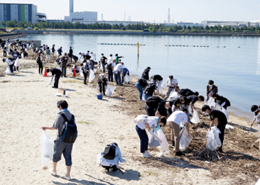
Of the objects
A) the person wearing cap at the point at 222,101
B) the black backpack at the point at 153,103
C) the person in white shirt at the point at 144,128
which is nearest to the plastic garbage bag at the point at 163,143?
the person in white shirt at the point at 144,128

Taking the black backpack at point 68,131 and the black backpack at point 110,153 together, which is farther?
the black backpack at point 110,153

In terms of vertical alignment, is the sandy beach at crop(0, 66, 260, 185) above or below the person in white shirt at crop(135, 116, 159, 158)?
below

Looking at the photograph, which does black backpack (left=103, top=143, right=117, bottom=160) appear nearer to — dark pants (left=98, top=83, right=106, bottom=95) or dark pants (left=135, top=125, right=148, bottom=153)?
dark pants (left=135, top=125, right=148, bottom=153)

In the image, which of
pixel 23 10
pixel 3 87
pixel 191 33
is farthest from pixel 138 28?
pixel 3 87

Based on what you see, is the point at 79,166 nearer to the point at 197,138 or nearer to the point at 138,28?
the point at 197,138

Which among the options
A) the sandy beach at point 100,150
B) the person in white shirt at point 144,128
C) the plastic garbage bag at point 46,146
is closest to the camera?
the plastic garbage bag at point 46,146

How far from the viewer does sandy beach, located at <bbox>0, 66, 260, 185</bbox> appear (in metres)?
7.11

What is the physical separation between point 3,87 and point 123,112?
761 centimetres

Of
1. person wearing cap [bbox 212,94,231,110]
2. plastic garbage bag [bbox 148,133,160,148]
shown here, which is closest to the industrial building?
person wearing cap [bbox 212,94,231,110]

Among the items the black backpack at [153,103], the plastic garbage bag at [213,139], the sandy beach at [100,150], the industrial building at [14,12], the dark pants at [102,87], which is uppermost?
the industrial building at [14,12]

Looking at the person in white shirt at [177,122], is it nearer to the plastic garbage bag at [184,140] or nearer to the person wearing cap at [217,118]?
the plastic garbage bag at [184,140]

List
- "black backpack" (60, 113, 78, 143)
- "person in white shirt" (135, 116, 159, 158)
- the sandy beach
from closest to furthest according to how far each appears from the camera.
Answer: "black backpack" (60, 113, 78, 143) → the sandy beach → "person in white shirt" (135, 116, 159, 158)

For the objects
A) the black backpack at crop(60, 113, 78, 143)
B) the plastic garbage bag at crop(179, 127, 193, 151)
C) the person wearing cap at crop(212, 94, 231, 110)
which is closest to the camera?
the black backpack at crop(60, 113, 78, 143)

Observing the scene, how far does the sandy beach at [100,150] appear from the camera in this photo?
7109 millimetres
